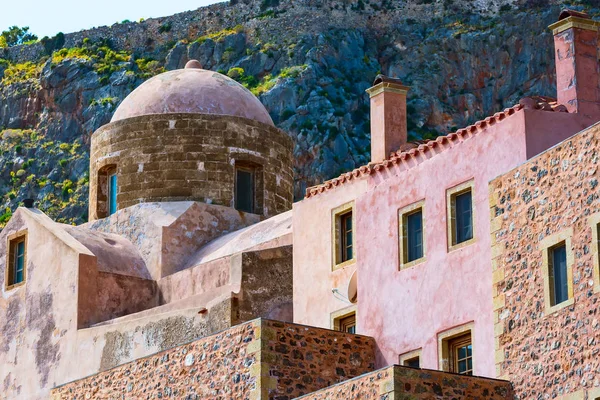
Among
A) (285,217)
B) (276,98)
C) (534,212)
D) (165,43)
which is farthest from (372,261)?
(165,43)

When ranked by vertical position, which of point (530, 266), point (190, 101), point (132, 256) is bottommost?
point (530, 266)

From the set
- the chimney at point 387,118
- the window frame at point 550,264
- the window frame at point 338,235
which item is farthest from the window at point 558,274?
the chimney at point 387,118

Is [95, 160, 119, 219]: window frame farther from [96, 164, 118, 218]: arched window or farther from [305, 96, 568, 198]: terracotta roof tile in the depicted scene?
[305, 96, 568, 198]: terracotta roof tile

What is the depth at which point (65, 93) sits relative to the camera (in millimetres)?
97188

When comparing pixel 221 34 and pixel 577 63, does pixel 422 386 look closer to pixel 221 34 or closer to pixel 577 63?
pixel 577 63

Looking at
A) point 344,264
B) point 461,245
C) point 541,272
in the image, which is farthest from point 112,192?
point 541,272

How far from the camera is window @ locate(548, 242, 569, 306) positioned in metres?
24.8

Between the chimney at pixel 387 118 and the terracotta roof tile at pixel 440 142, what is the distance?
0.34 m

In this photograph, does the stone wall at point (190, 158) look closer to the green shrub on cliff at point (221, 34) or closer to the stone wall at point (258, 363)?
the stone wall at point (258, 363)

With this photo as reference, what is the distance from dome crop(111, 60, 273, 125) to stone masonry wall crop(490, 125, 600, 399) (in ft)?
50.6

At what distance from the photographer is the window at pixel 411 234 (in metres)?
28.9

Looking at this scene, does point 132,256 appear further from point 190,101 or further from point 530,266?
point 530,266

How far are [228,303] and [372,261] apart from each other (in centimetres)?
506

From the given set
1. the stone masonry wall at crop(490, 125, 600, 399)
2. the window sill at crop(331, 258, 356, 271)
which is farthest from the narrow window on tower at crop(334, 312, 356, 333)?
the stone masonry wall at crop(490, 125, 600, 399)
